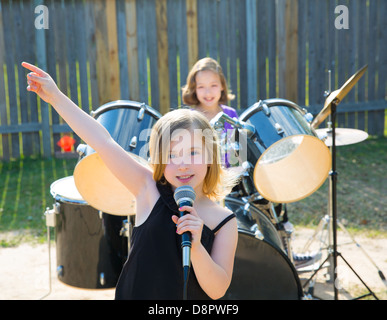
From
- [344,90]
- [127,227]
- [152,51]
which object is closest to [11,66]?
[152,51]

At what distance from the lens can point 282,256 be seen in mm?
2863

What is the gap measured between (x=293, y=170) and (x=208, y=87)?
103 cm

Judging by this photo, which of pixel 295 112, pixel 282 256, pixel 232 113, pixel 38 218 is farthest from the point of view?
pixel 38 218

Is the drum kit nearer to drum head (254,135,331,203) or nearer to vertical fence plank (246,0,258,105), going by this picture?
drum head (254,135,331,203)

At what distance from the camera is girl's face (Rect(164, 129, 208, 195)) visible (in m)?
1.75

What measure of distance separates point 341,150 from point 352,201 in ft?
6.28

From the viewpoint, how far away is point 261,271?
291cm

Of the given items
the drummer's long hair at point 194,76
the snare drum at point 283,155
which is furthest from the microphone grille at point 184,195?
the drummer's long hair at point 194,76

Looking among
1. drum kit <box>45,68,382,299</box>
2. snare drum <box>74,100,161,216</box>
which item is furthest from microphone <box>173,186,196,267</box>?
snare drum <box>74,100,161,216</box>

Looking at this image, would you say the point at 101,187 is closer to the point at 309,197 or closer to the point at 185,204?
the point at 185,204

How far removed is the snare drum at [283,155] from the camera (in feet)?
9.71

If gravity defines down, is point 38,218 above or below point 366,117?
below
